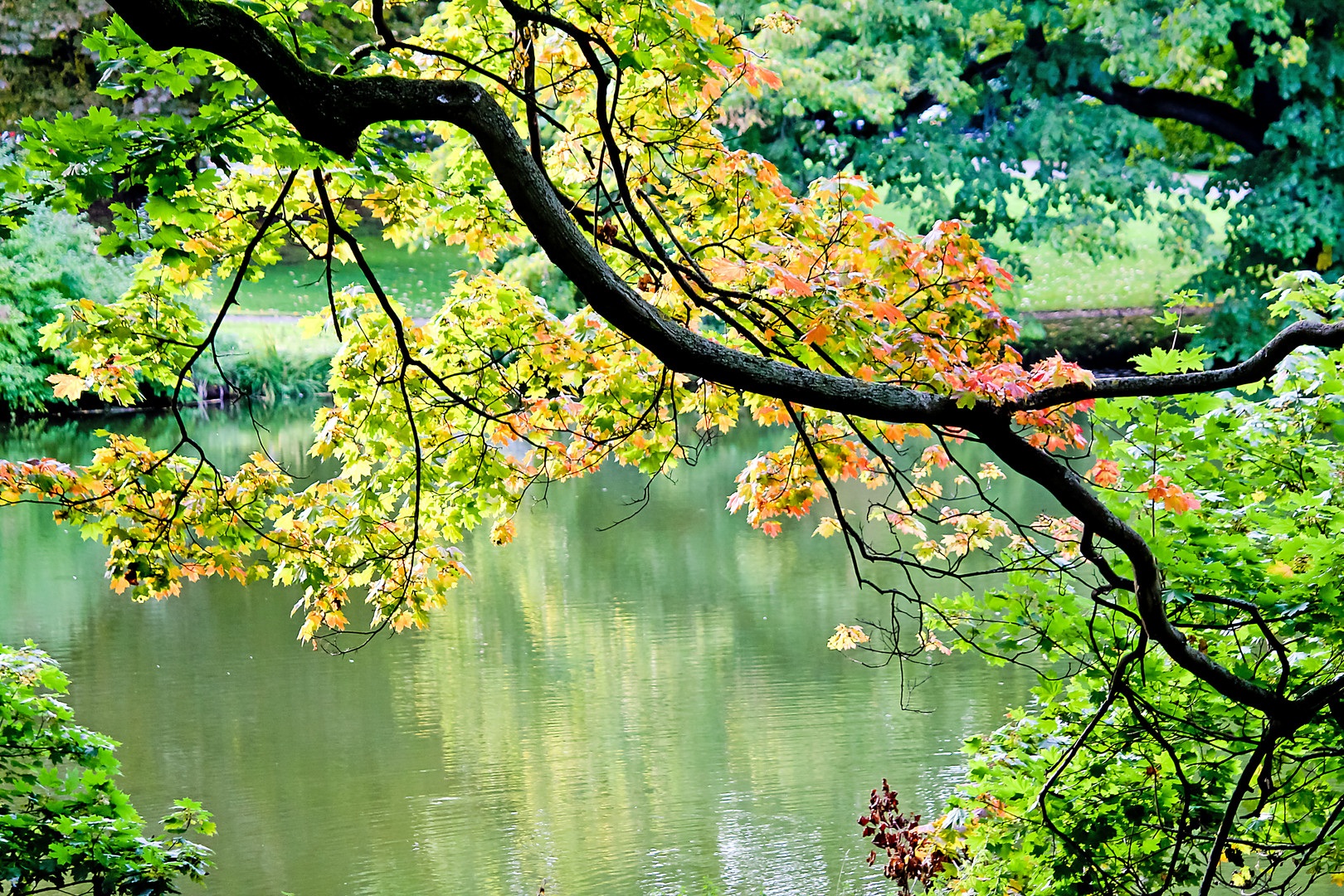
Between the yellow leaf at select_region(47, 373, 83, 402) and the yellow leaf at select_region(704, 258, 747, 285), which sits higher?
the yellow leaf at select_region(704, 258, 747, 285)

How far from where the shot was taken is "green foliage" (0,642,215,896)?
3.12 m

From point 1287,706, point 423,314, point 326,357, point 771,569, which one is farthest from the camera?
point 423,314

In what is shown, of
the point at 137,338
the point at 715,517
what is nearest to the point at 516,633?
the point at 715,517

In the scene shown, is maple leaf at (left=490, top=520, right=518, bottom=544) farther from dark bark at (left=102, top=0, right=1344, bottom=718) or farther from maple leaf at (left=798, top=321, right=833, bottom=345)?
dark bark at (left=102, top=0, right=1344, bottom=718)

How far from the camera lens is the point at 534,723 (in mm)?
6766

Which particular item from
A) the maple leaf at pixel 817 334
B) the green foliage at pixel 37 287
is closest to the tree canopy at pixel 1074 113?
the green foliage at pixel 37 287

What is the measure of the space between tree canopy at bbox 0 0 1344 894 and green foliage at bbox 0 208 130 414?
14.8 m

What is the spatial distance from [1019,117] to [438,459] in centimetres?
1458

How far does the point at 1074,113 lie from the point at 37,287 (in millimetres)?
15055

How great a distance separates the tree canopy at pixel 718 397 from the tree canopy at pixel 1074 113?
11.2 meters

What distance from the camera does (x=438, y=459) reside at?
14.0ft

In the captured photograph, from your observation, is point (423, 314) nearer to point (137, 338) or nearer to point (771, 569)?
point (771, 569)

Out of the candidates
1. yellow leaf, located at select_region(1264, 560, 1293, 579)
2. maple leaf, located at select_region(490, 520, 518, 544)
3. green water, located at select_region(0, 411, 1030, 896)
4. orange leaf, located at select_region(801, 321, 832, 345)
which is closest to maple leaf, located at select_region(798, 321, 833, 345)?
orange leaf, located at select_region(801, 321, 832, 345)

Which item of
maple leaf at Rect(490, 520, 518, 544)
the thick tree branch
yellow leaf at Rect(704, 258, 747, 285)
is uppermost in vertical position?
yellow leaf at Rect(704, 258, 747, 285)
